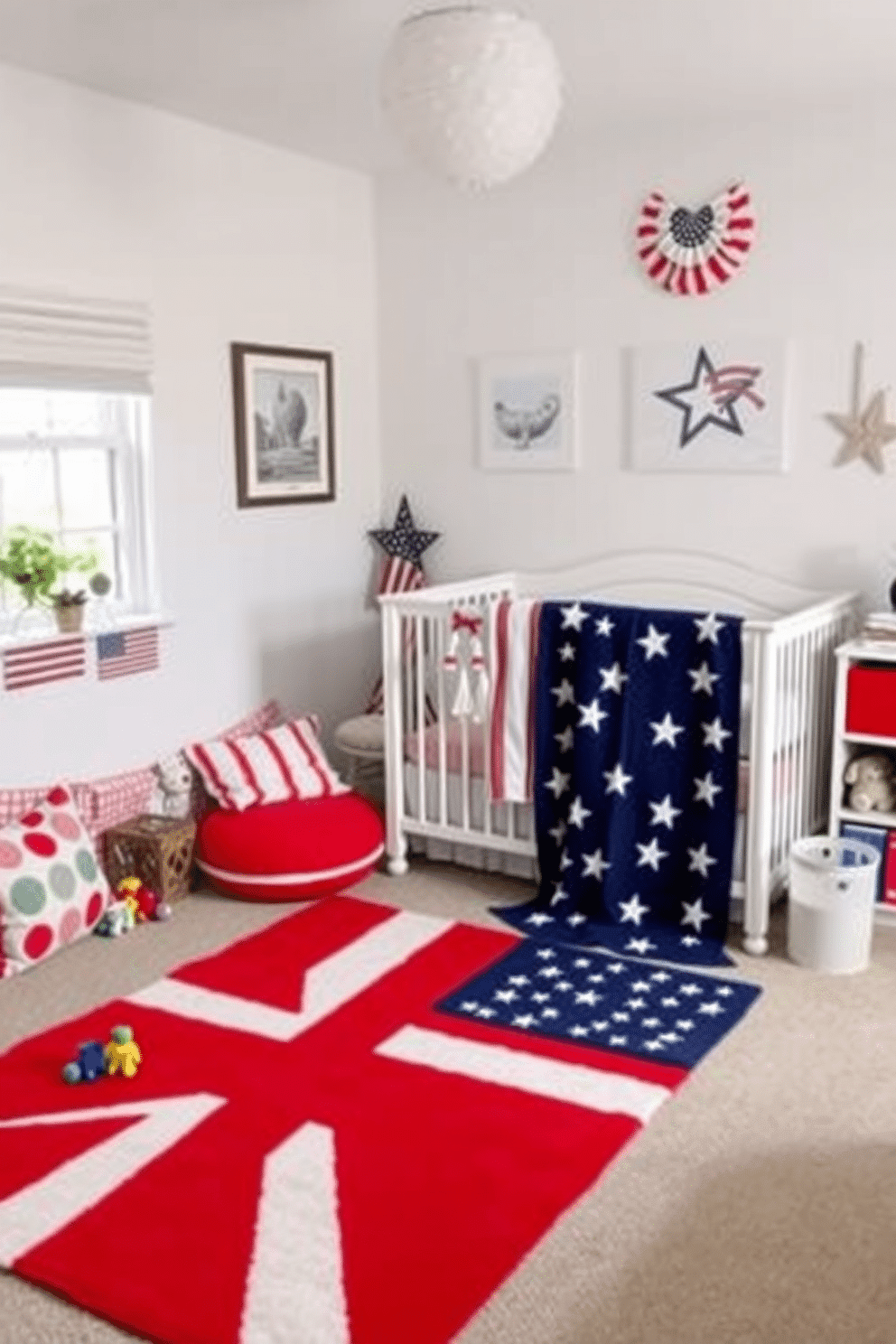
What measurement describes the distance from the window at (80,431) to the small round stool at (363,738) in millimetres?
802

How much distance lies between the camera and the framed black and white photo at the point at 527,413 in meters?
4.42

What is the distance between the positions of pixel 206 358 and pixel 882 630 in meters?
2.19

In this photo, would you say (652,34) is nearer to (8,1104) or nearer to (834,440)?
(834,440)

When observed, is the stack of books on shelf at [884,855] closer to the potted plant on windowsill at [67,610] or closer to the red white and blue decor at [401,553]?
the red white and blue decor at [401,553]

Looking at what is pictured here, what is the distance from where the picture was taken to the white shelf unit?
3533mm

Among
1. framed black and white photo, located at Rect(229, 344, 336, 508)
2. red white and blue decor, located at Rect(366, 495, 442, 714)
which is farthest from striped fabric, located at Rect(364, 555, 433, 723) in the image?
framed black and white photo, located at Rect(229, 344, 336, 508)

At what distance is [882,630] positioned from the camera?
354 cm

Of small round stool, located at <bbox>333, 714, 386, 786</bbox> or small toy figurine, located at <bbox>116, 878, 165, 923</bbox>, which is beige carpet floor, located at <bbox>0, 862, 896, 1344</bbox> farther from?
small round stool, located at <bbox>333, 714, 386, 786</bbox>

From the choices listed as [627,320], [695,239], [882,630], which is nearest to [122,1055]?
[882,630]

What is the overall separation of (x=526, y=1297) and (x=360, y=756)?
2445mm

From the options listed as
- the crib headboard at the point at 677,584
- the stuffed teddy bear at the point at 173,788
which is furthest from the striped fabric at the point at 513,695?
the stuffed teddy bear at the point at 173,788

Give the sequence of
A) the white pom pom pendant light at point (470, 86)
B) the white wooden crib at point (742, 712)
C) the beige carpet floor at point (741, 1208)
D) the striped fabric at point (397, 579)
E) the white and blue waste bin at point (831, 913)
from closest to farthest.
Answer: the beige carpet floor at point (741, 1208) → the white pom pom pendant light at point (470, 86) → the white and blue waste bin at point (831, 913) → the white wooden crib at point (742, 712) → the striped fabric at point (397, 579)

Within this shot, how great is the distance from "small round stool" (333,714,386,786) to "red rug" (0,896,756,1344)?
909mm

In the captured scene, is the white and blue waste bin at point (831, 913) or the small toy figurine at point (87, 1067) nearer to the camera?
the small toy figurine at point (87, 1067)
